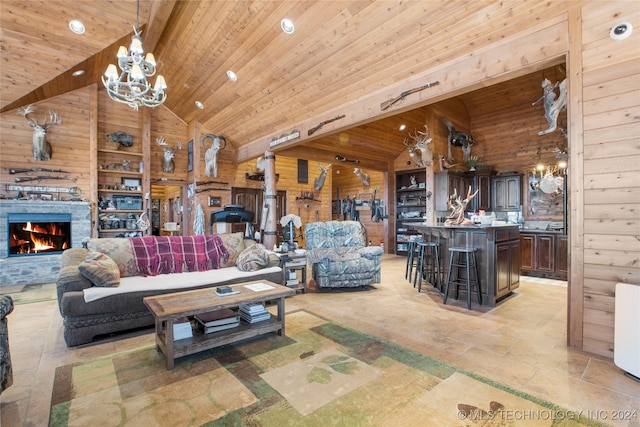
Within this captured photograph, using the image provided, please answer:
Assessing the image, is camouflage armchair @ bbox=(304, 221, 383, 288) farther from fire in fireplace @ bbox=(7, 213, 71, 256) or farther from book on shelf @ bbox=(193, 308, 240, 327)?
fire in fireplace @ bbox=(7, 213, 71, 256)

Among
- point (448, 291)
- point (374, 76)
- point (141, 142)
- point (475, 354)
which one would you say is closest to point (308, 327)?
point (475, 354)

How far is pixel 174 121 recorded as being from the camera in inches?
332

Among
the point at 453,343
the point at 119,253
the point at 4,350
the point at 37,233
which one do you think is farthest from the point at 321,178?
the point at 4,350

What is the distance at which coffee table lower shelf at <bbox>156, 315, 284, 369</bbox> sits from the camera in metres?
2.42

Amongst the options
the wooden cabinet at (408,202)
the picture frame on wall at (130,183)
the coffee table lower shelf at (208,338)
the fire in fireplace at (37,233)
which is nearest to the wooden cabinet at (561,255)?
the wooden cabinet at (408,202)

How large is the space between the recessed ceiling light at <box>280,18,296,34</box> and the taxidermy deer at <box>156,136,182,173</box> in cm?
544

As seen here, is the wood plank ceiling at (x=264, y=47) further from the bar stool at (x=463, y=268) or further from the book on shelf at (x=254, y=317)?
the book on shelf at (x=254, y=317)

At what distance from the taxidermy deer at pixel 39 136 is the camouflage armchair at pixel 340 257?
5739mm

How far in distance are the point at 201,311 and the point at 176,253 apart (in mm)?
2021

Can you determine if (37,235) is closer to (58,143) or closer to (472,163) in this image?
(58,143)

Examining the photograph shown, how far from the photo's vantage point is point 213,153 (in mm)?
7836

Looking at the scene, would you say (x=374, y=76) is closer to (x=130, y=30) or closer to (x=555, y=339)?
(x=555, y=339)

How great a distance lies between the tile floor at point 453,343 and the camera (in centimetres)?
206

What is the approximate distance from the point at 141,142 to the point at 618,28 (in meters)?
8.83
